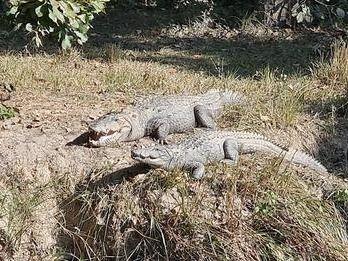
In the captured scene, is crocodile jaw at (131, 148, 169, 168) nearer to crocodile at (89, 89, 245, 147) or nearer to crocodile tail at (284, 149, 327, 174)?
crocodile at (89, 89, 245, 147)

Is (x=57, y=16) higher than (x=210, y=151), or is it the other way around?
Result: (x=57, y=16)

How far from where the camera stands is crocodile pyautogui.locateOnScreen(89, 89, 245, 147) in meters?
5.65

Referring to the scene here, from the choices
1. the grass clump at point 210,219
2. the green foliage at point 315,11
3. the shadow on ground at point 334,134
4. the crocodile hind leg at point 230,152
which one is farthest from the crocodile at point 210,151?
the green foliage at point 315,11

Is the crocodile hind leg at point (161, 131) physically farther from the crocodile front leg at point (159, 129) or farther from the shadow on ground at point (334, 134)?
the shadow on ground at point (334, 134)

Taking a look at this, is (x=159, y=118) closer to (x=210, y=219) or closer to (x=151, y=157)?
(x=151, y=157)

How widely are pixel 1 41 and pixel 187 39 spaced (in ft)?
9.65

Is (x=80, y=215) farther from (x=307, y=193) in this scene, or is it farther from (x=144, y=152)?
(x=307, y=193)

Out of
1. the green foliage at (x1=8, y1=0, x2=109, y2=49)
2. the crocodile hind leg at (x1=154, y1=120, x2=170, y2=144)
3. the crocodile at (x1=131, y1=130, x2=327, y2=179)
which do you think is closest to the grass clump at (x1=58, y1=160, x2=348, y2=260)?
the crocodile at (x1=131, y1=130, x2=327, y2=179)

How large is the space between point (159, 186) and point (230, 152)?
0.79 m

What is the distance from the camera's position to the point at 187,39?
1042 centimetres

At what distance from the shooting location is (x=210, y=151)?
5.43 m

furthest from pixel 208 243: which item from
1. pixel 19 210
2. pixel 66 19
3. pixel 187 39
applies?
pixel 187 39

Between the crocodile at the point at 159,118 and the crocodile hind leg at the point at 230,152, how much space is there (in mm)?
641

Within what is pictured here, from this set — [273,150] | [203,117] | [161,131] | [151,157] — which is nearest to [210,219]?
[151,157]
